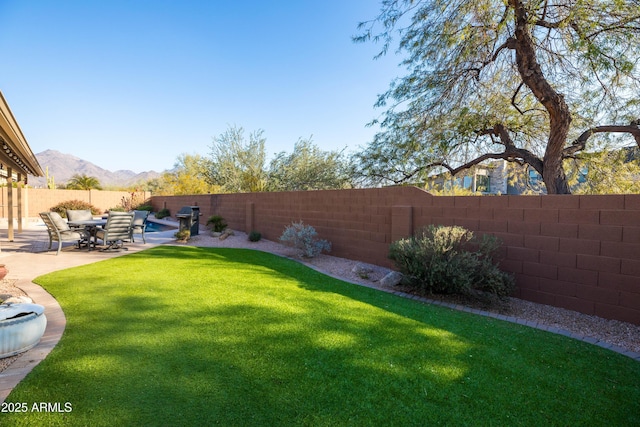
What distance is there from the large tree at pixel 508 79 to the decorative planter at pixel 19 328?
857cm

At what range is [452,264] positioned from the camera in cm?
514

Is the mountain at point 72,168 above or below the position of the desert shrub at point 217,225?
above

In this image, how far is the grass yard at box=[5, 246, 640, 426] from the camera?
2225mm

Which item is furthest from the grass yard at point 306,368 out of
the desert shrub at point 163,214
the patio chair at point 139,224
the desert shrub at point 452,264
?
the desert shrub at point 163,214

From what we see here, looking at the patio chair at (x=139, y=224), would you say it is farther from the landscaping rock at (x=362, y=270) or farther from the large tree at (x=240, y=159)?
the large tree at (x=240, y=159)

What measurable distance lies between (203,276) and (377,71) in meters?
9.23

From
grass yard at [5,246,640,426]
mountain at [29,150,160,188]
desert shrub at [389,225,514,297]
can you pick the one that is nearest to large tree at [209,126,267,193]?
desert shrub at [389,225,514,297]

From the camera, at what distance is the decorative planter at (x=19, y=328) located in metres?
2.85

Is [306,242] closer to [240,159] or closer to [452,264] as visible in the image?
[452,264]

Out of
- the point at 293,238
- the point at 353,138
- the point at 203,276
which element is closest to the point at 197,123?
the point at 353,138

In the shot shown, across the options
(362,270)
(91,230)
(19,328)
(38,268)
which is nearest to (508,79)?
(362,270)

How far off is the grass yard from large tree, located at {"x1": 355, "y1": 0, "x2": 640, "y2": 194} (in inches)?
241

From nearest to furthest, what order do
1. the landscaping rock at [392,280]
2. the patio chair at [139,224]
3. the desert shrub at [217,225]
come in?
the landscaping rock at [392,280], the patio chair at [139,224], the desert shrub at [217,225]

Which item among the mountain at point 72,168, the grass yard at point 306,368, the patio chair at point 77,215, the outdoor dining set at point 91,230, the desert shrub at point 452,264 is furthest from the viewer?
the mountain at point 72,168
